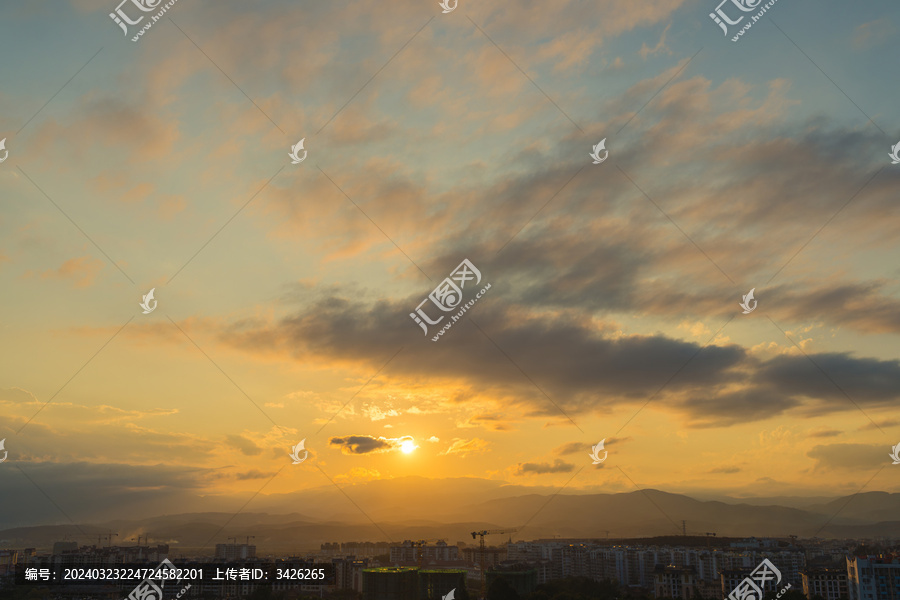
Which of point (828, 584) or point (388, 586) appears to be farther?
point (828, 584)

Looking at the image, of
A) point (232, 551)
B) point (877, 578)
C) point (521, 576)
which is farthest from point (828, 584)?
point (232, 551)

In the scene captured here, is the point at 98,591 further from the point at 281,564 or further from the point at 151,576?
the point at 151,576

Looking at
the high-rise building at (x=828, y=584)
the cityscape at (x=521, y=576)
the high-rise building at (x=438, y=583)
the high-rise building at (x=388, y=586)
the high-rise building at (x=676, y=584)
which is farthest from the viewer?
the high-rise building at (x=676, y=584)

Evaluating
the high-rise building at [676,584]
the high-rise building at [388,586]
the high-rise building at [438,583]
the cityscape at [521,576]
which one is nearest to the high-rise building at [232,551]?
the cityscape at [521,576]

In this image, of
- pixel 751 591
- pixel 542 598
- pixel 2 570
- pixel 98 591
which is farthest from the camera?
pixel 2 570

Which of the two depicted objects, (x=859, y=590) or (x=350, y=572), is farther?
(x=350, y=572)

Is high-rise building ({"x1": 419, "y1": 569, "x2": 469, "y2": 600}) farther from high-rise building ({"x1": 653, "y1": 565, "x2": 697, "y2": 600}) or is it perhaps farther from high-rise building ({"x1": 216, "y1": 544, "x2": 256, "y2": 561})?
high-rise building ({"x1": 216, "y1": 544, "x2": 256, "y2": 561})

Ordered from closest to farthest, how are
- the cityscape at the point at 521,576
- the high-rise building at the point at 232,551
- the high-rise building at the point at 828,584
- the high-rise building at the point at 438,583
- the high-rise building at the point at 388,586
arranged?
the high-rise building at the point at 388,586 < the cityscape at the point at 521,576 < the high-rise building at the point at 438,583 < the high-rise building at the point at 828,584 < the high-rise building at the point at 232,551

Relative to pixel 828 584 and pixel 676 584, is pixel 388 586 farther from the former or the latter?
pixel 828 584

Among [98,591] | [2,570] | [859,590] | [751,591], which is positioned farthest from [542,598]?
[2,570]

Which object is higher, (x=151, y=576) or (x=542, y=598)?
(x=151, y=576)

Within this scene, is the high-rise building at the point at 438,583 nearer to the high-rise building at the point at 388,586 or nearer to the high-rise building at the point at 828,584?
the high-rise building at the point at 388,586
